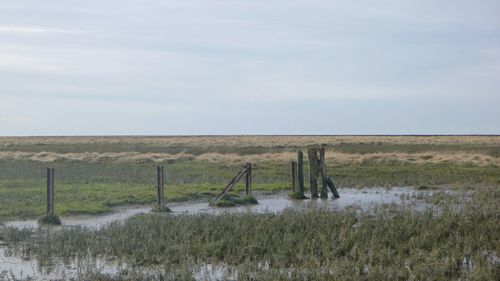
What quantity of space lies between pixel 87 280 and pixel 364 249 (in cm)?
542

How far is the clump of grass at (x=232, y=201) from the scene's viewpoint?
22.2 meters

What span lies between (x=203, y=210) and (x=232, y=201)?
191cm

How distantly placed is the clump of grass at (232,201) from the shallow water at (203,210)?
11.8 inches

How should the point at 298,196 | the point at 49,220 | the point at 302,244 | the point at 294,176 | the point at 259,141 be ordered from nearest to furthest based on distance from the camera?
the point at 302,244 < the point at 49,220 < the point at 298,196 < the point at 294,176 < the point at 259,141

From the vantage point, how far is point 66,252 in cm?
1267

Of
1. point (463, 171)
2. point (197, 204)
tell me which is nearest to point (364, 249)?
point (197, 204)

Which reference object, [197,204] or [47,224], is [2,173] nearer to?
[197,204]

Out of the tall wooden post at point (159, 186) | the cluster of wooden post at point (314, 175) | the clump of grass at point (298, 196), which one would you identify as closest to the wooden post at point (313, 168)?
the cluster of wooden post at point (314, 175)

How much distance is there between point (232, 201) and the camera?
22719 millimetres

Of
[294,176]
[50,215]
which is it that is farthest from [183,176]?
[50,215]

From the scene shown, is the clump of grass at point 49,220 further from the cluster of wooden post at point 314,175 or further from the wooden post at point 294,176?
the wooden post at point 294,176

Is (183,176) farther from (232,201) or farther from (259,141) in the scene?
(259,141)

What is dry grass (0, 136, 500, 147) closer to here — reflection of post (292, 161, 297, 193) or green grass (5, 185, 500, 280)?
reflection of post (292, 161, 297, 193)

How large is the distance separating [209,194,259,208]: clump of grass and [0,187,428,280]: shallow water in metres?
0.30
